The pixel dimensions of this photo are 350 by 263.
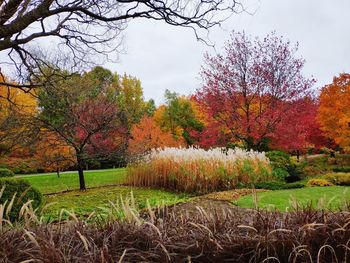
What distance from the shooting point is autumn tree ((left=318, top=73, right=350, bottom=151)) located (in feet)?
59.6

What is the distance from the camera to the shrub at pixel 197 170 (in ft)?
36.0

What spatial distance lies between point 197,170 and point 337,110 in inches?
439

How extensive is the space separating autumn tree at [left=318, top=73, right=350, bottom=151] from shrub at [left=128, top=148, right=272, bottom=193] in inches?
281

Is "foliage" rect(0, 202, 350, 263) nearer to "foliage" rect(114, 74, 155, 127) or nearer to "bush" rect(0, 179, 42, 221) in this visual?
"bush" rect(0, 179, 42, 221)

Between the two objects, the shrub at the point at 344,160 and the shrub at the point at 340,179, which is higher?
the shrub at the point at 344,160

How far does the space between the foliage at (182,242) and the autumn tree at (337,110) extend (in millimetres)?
16353

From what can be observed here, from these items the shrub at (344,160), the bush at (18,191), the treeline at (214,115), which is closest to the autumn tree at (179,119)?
the treeline at (214,115)

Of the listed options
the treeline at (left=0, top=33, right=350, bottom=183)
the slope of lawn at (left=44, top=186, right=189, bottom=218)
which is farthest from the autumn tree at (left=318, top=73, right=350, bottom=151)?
the slope of lawn at (left=44, top=186, right=189, bottom=218)

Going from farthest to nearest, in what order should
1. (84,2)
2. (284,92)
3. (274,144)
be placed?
(274,144) < (284,92) < (84,2)

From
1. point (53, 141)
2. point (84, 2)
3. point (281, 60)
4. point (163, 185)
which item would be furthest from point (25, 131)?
point (281, 60)

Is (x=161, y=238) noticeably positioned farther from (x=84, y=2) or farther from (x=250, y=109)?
(x=250, y=109)

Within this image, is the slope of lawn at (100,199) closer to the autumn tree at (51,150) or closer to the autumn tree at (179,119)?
the autumn tree at (51,150)

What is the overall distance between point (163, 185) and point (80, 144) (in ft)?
11.8

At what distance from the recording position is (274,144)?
18.5 meters
